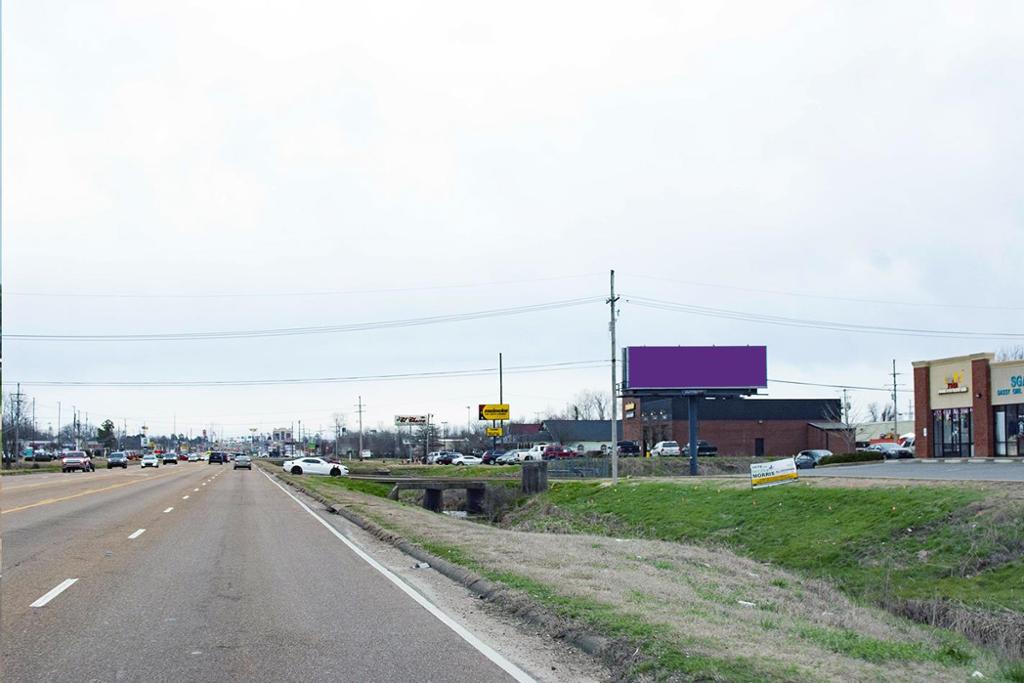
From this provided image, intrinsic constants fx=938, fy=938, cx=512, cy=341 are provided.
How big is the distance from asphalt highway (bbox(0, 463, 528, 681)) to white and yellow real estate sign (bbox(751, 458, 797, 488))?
2356 centimetres

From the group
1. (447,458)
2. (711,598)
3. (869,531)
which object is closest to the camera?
(711,598)

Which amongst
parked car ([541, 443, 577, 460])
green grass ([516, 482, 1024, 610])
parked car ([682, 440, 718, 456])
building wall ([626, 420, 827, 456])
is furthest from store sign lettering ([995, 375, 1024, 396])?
building wall ([626, 420, 827, 456])

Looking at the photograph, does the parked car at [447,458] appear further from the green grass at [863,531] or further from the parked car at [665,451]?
the green grass at [863,531]

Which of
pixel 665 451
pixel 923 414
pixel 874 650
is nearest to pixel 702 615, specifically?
pixel 874 650

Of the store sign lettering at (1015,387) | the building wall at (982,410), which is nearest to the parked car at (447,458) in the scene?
the building wall at (982,410)

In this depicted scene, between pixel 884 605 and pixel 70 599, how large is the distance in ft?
56.9

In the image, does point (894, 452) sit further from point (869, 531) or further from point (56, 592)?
point (56, 592)

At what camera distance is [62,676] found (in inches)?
307

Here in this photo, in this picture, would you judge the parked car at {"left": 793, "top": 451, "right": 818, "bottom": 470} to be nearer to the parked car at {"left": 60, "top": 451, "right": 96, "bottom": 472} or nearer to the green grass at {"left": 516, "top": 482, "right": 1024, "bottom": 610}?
the green grass at {"left": 516, "top": 482, "right": 1024, "bottom": 610}

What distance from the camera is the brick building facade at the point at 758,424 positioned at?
319 feet

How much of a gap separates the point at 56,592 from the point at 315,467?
191 ft

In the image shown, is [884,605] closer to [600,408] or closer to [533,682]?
[533,682]

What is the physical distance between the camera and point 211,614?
10.9 meters

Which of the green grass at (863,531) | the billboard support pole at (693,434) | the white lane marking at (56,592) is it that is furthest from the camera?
the billboard support pole at (693,434)
